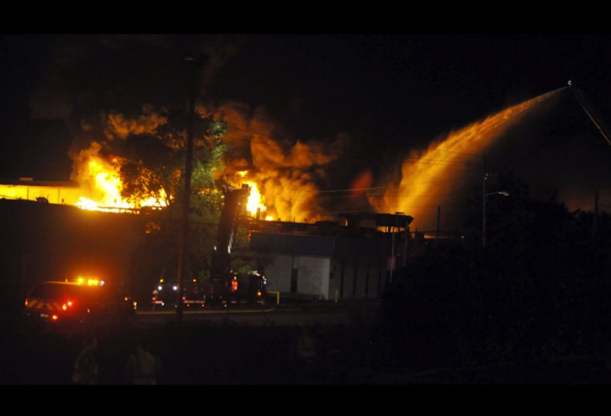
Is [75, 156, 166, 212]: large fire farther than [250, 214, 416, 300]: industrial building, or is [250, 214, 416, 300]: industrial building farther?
[250, 214, 416, 300]: industrial building

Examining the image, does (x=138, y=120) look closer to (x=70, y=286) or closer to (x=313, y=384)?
(x=70, y=286)

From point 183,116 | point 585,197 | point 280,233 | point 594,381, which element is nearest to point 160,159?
point 183,116

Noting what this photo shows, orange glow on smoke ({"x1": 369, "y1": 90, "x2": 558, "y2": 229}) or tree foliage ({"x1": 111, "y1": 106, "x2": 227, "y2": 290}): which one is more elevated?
orange glow on smoke ({"x1": 369, "y1": 90, "x2": 558, "y2": 229})

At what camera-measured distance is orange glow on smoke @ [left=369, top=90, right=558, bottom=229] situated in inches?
3287

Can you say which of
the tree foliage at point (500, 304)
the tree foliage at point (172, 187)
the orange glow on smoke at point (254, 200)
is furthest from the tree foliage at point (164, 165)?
the tree foliage at point (500, 304)

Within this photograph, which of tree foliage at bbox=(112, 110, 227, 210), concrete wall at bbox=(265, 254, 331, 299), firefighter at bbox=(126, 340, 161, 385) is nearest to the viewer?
firefighter at bbox=(126, 340, 161, 385)

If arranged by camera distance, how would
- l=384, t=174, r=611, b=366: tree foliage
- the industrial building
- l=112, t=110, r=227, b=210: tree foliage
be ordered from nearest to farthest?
l=384, t=174, r=611, b=366: tree foliage, l=112, t=110, r=227, b=210: tree foliage, the industrial building

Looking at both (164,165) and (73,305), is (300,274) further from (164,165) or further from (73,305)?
(73,305)

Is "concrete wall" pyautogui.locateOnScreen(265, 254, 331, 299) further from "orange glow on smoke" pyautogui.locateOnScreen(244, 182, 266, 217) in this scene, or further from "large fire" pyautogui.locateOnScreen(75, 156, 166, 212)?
"large fire" pyautogui.locateOnScreen(75, 156, 166, 212)

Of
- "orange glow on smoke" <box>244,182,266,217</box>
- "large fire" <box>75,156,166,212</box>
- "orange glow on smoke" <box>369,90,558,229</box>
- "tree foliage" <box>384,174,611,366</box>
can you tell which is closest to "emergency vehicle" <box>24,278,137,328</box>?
"tree foliage" <box>384,174,611,366</box>

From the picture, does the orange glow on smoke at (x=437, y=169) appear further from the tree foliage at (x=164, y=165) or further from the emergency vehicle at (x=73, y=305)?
the emergency vehicle at (x=73, y=305)

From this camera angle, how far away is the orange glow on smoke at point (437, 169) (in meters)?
83.5

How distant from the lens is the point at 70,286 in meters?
25.9

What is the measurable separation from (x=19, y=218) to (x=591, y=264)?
27490 mm
